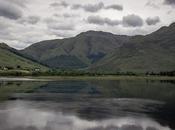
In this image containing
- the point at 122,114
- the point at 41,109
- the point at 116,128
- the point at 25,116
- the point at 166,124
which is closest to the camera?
the point at 116,128

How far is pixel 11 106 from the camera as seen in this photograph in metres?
72.1

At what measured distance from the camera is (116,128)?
4891 cm

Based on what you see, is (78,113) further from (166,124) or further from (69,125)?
(166,124)

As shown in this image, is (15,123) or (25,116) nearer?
(15,123)

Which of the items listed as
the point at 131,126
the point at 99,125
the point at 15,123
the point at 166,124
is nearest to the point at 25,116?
the point at 15,123

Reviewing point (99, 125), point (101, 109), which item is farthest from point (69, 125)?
point (101, 109)

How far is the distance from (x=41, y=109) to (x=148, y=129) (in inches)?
1077

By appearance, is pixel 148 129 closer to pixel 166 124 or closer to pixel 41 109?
pixel 166 124

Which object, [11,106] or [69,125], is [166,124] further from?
[11,106]

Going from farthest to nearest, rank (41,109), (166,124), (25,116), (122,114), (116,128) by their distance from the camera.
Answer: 1. (41,109)
2. (122,114)
3. (25,116)
4. (166,124)
5. (116,128)

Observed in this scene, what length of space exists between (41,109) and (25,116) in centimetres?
994

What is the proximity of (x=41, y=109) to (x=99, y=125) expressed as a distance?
21.3 metres

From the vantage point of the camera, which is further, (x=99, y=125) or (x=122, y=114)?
(x=122, y=114)

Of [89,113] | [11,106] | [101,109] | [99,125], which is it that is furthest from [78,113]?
[11,106]
